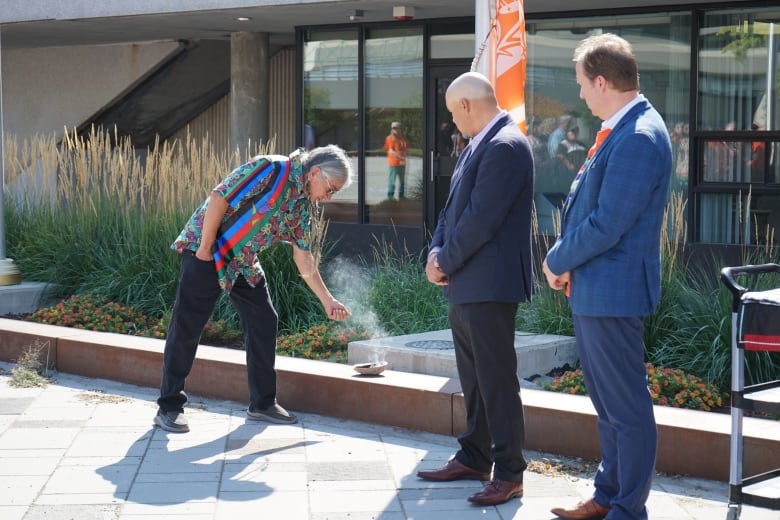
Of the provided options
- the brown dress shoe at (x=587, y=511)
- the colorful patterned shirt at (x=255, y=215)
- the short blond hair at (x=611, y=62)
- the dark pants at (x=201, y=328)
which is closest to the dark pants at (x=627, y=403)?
the brown dress shoe at (x=587, y=511)

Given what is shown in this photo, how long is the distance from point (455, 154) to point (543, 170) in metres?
1.22

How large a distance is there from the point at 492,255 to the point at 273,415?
2.18 metres

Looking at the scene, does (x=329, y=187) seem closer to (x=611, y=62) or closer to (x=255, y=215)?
(x=255, y=215)

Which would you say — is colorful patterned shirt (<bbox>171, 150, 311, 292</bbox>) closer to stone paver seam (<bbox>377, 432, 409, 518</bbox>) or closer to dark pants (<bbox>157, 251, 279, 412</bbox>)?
dark pants (<bbox>157, 251, 279, 412</bbox>)

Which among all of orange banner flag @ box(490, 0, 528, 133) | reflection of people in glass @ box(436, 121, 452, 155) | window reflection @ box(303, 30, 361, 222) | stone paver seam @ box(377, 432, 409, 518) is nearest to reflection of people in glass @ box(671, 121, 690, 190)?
reflection of people in glass @ box(436, 121, 452, 155)

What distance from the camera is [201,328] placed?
6.26 m

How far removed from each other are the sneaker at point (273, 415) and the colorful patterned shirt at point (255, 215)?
2.51 feet

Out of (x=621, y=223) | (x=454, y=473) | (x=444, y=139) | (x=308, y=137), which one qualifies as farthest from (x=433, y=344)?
(x=308, y=137)

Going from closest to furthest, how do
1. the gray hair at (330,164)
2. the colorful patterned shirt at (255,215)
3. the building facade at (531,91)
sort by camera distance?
the gray hair at (330,164) < the colorful patterned shirt at (255,215) < the building facade at (531,91)

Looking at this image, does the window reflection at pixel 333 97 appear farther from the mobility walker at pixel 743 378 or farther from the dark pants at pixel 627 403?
the mobility walker at pixel 743 378

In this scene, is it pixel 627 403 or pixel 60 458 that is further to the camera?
pixel 60 458

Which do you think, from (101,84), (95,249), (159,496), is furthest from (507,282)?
(101,84)

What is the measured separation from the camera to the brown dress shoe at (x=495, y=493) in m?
4.81

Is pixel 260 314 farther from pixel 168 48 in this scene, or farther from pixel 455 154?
pixel 168 48
